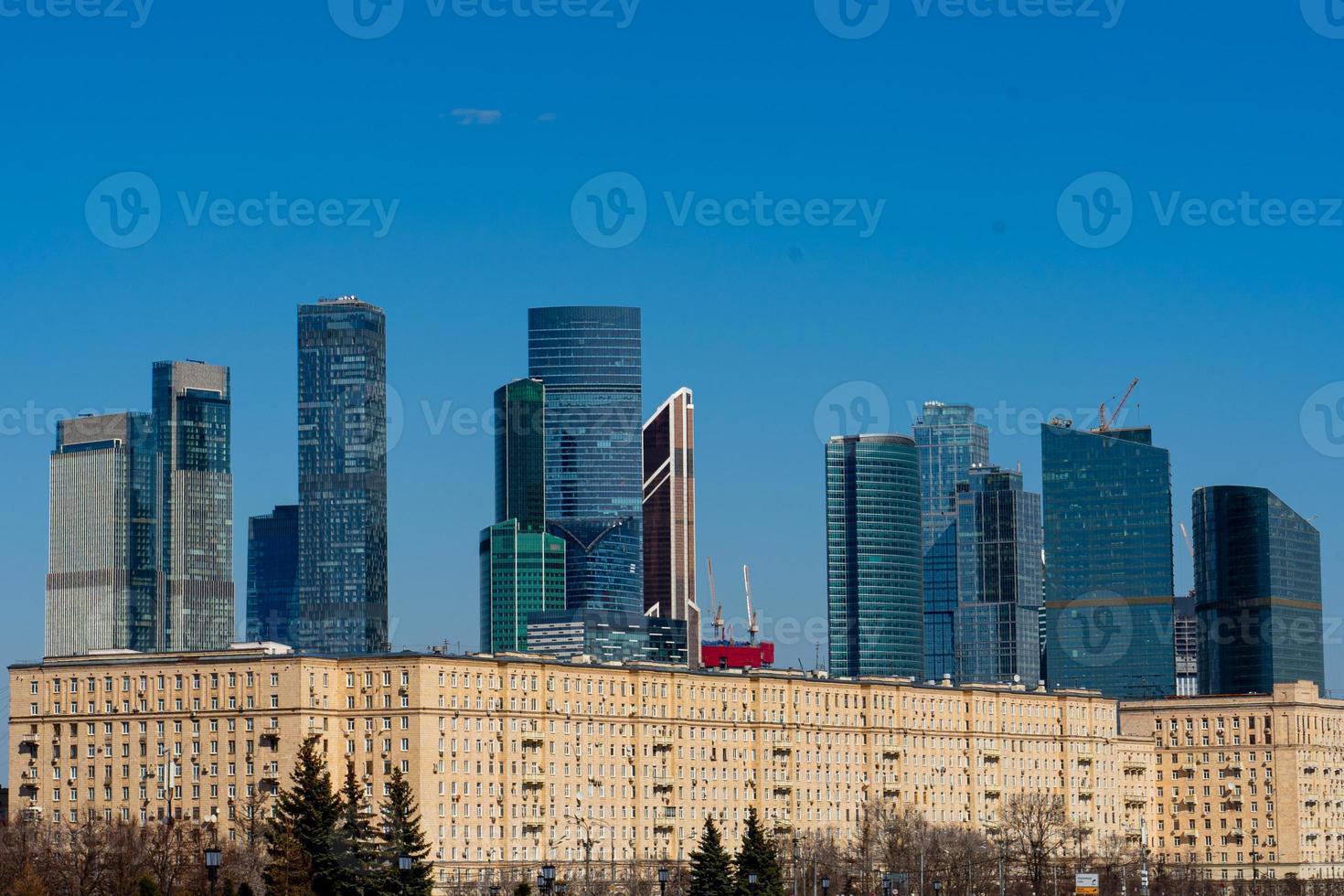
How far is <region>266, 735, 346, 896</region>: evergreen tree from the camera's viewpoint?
5423 inches

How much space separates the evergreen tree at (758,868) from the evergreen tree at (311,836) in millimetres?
25653

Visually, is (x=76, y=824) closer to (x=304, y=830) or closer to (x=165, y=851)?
(x=165, y=851)

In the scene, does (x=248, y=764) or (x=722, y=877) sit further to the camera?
(x=248, y=764)

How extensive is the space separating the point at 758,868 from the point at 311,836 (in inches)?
1170

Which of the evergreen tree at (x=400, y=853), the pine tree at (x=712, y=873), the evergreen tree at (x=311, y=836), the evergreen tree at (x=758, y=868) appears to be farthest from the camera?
the evergreen tree at (x=758, y=868)

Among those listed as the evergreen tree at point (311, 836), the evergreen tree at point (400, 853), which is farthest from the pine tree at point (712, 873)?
the evergreen tree at point (311, 836)

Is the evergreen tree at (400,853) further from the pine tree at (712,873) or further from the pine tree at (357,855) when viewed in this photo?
the pine tree at (712,873)

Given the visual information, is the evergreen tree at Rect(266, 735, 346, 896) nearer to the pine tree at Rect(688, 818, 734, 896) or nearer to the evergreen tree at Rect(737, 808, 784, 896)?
the pine tree at Rect(688, 818, 734, 896)

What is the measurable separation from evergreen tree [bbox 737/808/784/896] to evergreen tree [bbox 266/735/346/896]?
84.2ft

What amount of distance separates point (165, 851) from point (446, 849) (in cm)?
3150

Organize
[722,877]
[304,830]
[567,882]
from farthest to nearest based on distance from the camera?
[567,882]
[722,877]
[304,830]

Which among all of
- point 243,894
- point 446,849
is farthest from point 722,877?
point 446,849

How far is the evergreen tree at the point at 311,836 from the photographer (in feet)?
452

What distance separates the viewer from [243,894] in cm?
12588
